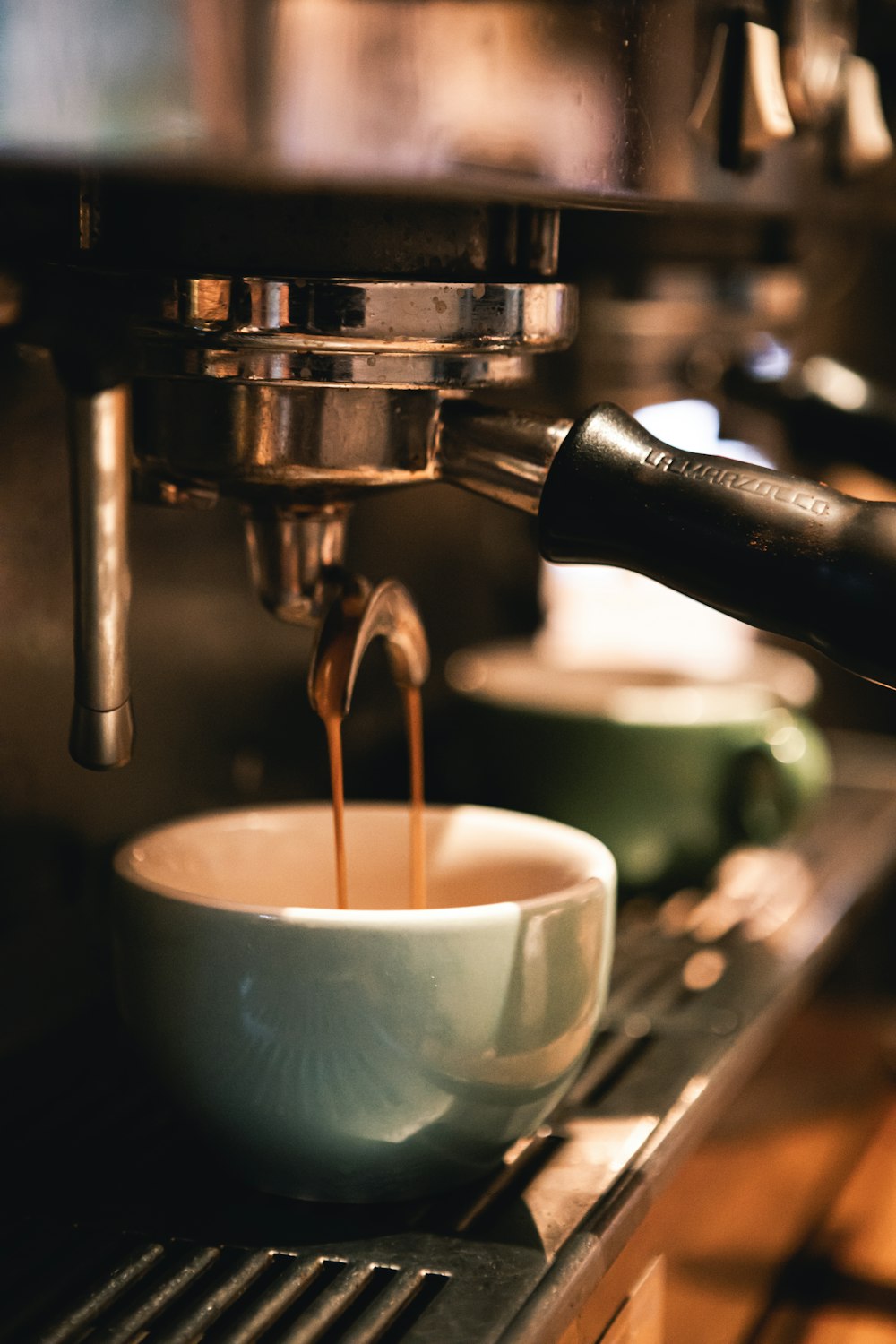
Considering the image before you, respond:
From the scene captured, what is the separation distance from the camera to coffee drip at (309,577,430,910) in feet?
1.52

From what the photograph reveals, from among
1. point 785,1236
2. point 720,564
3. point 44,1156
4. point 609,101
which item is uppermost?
point 609,101

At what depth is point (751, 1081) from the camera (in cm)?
72

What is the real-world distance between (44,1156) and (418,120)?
1.05ft

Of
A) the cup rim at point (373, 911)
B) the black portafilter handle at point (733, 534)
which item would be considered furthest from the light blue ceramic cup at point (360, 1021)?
the black portafilter handle at point (733, 534)

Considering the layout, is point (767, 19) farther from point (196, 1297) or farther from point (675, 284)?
point (196, 1297)

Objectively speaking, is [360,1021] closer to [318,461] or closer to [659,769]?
[318,461]

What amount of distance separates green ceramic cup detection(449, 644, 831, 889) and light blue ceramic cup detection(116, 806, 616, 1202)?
0.25m

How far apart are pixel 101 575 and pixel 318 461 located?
0.06 meters

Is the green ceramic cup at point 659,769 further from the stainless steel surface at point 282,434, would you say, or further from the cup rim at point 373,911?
the stainless steel surface at point 282,434

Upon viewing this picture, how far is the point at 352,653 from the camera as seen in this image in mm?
462

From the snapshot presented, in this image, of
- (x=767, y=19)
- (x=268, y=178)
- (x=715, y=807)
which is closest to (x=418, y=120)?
(x=268, y=178)

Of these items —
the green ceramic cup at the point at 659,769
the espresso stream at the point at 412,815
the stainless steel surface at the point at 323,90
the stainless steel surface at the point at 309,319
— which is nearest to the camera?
the stainless steel surface at the point at 323,90

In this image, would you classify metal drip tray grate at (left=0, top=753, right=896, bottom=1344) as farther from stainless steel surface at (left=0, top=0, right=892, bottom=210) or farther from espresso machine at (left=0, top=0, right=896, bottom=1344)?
stainless steel surface at (left=0, top=0, right=892, bottom=210)

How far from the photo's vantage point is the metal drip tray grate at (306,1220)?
388 millimetres
